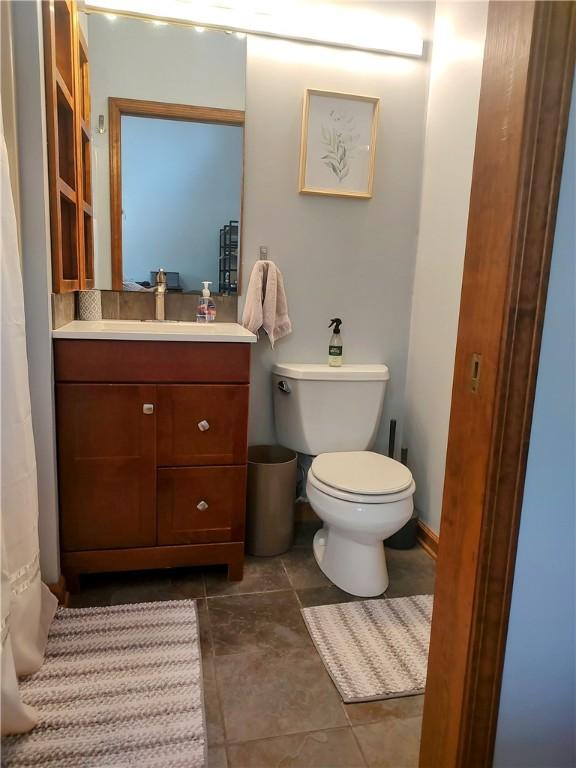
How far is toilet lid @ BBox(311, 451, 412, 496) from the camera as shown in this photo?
5.69 feet

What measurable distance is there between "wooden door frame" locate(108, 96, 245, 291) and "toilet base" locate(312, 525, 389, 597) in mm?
1281

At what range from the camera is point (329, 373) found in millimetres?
2086

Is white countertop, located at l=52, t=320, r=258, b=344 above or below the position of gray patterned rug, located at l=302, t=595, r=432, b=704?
above

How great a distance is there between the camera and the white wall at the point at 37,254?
1.39 meters

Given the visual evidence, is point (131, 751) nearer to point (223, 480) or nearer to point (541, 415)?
point (223, 480)

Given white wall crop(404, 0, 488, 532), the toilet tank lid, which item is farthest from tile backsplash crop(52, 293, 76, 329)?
white wall crop(404, 0, 488, 532)

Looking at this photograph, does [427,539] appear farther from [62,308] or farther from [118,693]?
[62,308]

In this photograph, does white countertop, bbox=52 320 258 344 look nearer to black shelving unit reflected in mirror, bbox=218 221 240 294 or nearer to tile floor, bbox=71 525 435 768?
black shelving unit reflected in mirror, bbox=218 221 240 294

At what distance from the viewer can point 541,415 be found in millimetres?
778

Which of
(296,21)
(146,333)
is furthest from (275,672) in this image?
(296,21)

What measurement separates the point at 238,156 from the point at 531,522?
5.80 ft

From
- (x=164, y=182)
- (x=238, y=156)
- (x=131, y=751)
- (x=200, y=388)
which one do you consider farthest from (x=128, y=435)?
(x=238, y=156)

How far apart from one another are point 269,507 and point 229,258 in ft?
3.24

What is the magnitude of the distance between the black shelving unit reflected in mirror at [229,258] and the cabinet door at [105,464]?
0.64m
